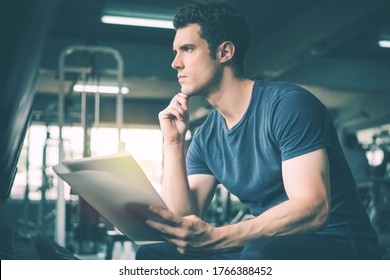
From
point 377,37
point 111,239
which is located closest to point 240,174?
point 111,239

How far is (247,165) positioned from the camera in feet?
3.61

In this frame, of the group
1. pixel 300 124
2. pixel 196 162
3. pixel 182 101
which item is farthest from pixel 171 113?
pixel 300 124

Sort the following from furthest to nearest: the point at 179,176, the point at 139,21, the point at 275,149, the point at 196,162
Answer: the point at 139,21 < the point at 196,162 < the point at 179,176 < the point at 275,149

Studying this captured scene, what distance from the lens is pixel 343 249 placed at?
36.5 inches

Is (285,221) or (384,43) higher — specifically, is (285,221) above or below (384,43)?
below

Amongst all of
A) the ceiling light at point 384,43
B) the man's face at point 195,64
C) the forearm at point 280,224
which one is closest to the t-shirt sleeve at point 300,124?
the forearm at point 280,224

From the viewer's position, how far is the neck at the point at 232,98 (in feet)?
3.85

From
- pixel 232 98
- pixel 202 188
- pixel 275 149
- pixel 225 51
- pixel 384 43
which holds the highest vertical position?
pixel 384 43

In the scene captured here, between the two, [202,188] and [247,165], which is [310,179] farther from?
[202,188]

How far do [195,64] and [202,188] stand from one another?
1.04ft

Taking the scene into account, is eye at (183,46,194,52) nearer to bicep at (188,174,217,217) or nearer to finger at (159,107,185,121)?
finger at (159,107,185,121)

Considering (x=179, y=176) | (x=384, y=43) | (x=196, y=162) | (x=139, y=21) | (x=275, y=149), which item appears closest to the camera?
(x=275, y=149)
